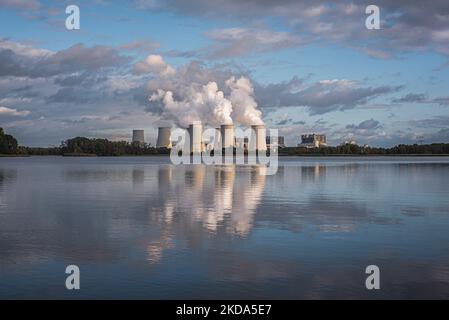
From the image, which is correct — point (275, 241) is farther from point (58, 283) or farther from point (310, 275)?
point (58, 283)

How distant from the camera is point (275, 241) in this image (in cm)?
1756

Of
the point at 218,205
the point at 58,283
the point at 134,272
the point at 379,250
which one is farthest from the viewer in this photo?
the point at 218,205

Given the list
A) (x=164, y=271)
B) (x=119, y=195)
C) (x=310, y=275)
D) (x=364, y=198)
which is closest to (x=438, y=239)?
(x=310, y=275)

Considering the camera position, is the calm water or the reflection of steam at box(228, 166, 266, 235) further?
the reflection of steam at box(228, 166, 266, 235)

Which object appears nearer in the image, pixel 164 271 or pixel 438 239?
pixel 164 271

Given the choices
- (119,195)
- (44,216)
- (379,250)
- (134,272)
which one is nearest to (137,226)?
(44,216)

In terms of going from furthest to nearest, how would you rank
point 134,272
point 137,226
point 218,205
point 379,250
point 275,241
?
point 218,205 < point 137,226 < point 275,241 < point 379,250 < point 134,272

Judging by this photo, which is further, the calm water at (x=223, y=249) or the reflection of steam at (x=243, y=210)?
the reflection of steam at (x=243, y=210)

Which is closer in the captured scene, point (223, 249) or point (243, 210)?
point (223, 249)

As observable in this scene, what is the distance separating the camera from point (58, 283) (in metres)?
12.3
